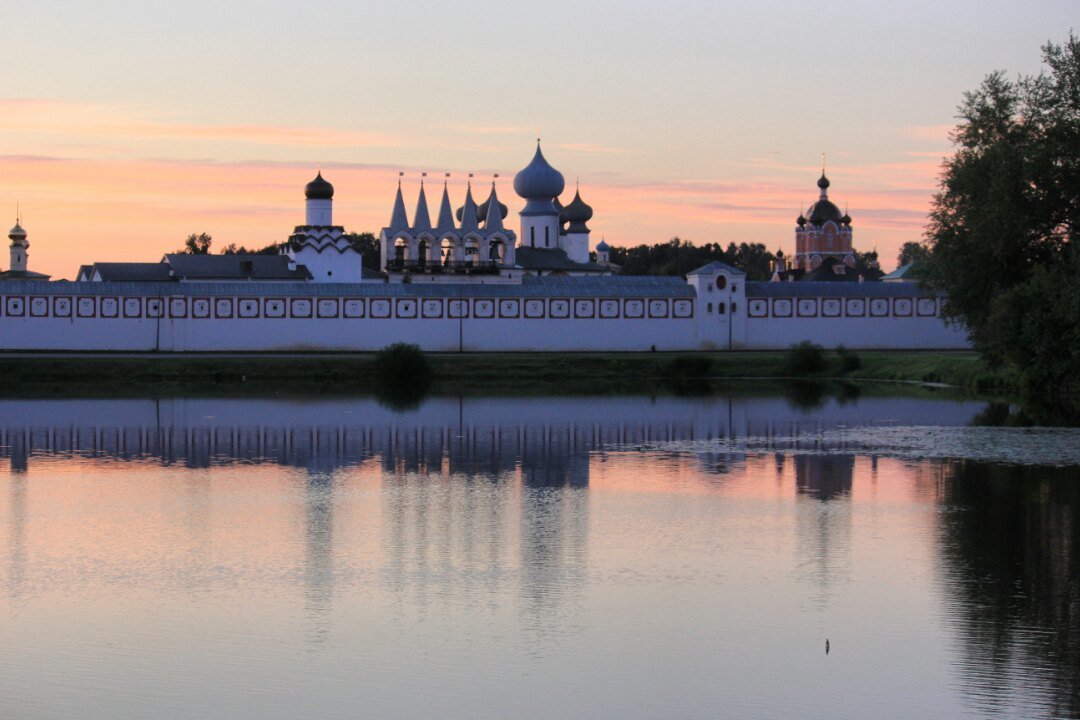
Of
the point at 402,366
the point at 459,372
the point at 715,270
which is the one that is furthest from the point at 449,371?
the point at 715,270

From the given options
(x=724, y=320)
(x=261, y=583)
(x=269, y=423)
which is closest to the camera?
(x=261, y=583)

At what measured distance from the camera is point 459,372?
167 feet

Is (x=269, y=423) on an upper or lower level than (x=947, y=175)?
lower

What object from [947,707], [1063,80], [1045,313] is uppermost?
[1063,80]

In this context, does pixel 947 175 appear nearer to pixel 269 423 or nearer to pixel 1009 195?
pixel 1009 195

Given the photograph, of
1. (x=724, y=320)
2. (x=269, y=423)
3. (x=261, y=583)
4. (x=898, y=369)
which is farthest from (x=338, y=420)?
(x=724, y=320)

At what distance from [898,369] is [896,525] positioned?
32375 mm

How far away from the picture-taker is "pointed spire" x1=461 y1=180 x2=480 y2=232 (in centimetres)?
7512

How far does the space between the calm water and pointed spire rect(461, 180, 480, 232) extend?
4691cm

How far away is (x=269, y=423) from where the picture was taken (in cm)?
3347

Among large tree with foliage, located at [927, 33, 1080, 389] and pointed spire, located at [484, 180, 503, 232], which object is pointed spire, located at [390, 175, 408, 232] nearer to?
pointed spire, located at [484, 180, 503, 232]

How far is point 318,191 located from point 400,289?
13.3 meters

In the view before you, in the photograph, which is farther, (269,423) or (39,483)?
(269,423)

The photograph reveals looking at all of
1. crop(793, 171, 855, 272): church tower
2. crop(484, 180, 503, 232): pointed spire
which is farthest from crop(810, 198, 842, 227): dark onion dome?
crop(484, 180, 503, 232): pointed spire
